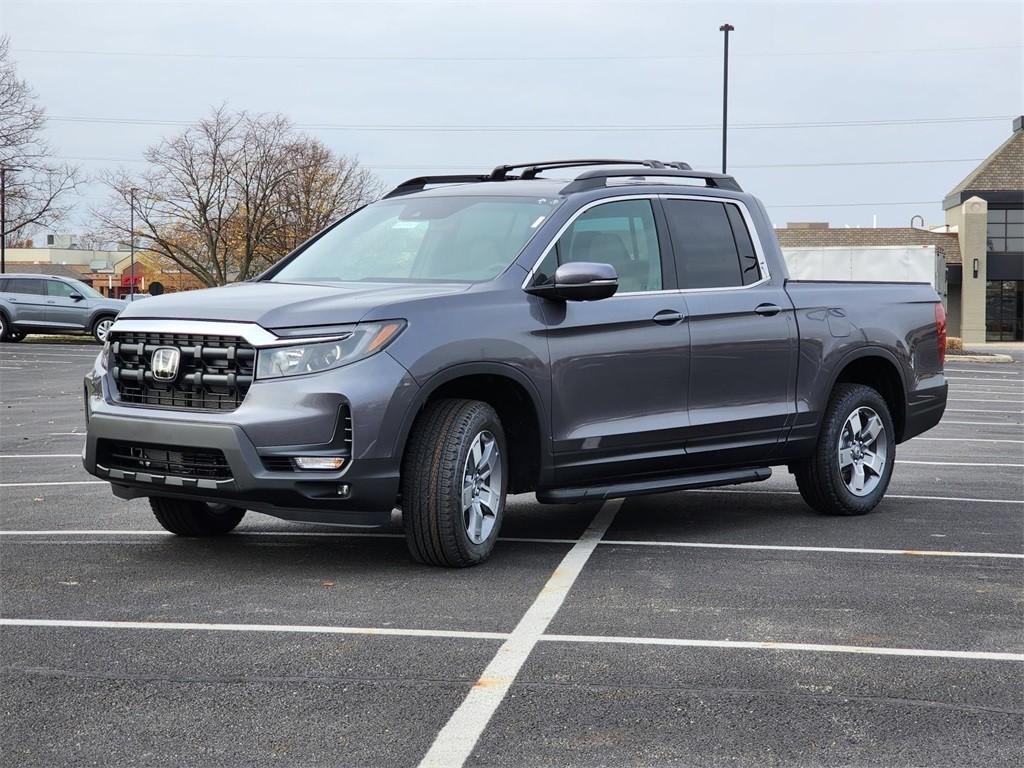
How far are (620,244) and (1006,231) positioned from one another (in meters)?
57.0

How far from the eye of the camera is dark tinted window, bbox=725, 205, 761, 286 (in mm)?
8641

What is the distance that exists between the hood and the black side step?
1.19 metres

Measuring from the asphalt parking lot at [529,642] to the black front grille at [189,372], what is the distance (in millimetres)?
820

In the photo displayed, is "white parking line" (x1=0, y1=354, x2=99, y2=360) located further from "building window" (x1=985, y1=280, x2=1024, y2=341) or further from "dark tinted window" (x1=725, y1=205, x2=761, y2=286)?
"building window" (x1=985, y1=280, x2=1024, y2=341)

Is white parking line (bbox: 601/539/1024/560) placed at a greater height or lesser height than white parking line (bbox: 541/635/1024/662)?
lesser

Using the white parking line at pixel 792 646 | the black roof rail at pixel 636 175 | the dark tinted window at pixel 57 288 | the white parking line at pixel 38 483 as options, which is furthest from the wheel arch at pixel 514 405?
the dark tinted window at pixel 57 288

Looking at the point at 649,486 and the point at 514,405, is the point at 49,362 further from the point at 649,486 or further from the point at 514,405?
the point at 514,405

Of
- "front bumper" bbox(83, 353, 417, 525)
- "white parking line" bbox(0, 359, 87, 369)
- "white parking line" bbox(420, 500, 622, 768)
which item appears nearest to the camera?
"white parking line" bbox(420, 500, 622, 768)

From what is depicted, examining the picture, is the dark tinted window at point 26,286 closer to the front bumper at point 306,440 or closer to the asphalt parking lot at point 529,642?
the asphalt parking lot at point 529,642

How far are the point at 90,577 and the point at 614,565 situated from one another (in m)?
2.48

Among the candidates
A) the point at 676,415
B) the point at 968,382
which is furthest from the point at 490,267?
the point at 968,382

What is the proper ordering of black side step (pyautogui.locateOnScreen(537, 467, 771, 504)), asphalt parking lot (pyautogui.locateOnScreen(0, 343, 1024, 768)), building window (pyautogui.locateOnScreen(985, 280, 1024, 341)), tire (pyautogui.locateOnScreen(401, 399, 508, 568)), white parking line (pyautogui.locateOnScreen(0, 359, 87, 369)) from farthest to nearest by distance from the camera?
building window (pyautogui.locateOnScreen(985, 280, 1024, 341)), white parking line (pyautogui.locateOnScreen(0, 359, 87, 369)), black side step (pyautogui.locateOnScreen(537, 467, 771, 504)), tire (pyautogui.locateOnScreen(401, 399, 508, 568)), asphalt parking lot (pyautogui.locateOnScreen(0, 343, 1024, 768))

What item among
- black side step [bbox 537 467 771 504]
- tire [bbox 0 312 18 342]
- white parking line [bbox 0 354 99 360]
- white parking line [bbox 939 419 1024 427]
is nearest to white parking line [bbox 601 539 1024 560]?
black side step [bbox 537 467 771 504]

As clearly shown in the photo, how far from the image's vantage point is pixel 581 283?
23.4 ft
